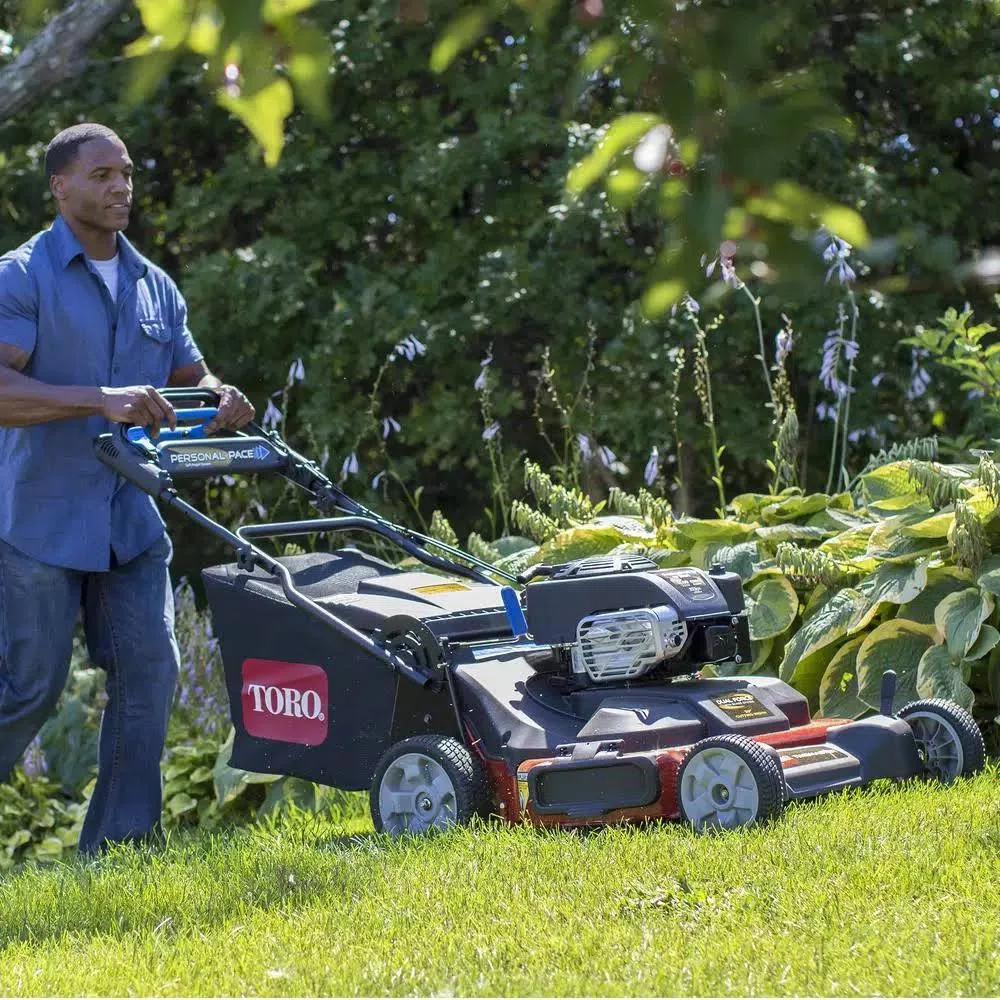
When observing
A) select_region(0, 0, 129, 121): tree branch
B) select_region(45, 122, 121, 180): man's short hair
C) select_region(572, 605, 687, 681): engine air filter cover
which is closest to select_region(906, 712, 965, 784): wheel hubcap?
select_region(572, 605, 687, 681): engine air filter cover

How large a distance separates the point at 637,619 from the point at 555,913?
961 millimetres

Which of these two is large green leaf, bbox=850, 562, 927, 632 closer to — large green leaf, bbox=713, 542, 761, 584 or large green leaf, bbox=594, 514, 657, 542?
large green leaf, bbox=713, 542, 761, 584

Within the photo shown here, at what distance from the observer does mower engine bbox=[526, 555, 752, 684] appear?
384cm

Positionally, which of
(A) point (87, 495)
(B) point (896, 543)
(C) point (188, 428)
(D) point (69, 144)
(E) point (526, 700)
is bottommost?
(E) point (526, 700)

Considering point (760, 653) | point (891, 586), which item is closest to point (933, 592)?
point (891, 586)

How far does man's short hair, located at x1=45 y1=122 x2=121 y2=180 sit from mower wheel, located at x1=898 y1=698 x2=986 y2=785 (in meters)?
2.42

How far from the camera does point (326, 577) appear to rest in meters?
4.39

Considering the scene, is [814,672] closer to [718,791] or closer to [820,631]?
[820,631]

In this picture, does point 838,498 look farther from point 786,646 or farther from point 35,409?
point 35,409

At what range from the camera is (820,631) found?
475 cm

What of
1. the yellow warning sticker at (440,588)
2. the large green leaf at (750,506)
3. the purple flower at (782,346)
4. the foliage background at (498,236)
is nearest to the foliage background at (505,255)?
the foliage background at (498,236)

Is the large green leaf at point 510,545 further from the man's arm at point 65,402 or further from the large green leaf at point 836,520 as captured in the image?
the man's arm at point 65,402

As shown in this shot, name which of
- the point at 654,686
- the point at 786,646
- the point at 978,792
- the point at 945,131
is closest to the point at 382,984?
the point at 654,686

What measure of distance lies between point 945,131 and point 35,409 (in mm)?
6241
